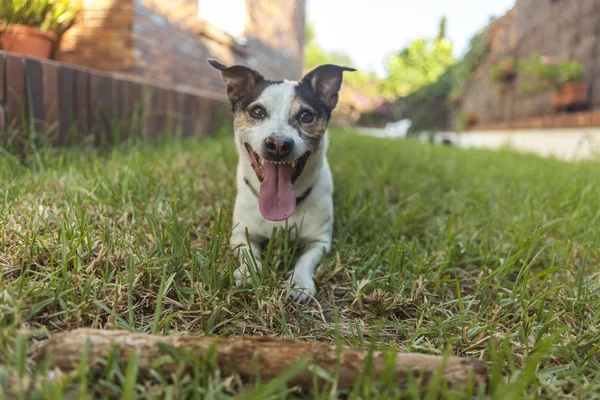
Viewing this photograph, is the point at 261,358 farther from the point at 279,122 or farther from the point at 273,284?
the point at 279,122

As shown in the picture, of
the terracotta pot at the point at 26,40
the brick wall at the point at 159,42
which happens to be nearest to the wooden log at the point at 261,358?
the terracotta pot at the point at 26,40

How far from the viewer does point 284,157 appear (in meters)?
1.83

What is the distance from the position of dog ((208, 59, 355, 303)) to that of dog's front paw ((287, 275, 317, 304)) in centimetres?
8

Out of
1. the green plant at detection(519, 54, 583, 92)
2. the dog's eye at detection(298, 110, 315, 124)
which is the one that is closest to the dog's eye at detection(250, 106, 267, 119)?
the dog's eye at detection(298, 110, 315, 124)

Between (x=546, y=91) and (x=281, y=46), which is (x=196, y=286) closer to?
(x=546, y=91)

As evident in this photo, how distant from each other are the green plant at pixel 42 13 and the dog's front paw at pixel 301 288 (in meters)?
3.60

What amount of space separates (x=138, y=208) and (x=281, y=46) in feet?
26.5

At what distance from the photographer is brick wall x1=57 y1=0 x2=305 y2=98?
4.38 m

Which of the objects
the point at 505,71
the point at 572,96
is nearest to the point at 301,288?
the point at 572,96

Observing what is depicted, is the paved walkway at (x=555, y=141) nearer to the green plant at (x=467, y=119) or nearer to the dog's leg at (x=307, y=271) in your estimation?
the green plant at (x=467, y=119)

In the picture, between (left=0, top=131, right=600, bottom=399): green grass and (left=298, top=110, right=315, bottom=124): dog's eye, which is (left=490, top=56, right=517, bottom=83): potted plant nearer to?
(left=0, top=131, right=600, bottom=399): green grass

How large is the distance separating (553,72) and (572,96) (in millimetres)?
504

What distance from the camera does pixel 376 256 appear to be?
178 centimetres

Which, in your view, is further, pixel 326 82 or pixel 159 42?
pixel 159 42
